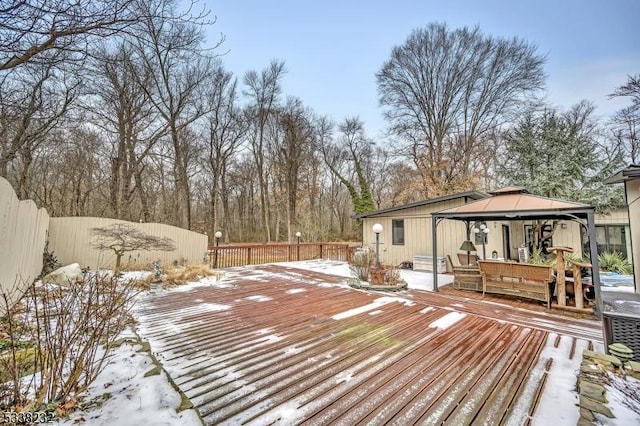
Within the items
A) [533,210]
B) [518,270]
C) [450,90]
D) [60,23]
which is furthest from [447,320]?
[450,90]

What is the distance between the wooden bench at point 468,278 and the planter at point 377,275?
1.57 metres

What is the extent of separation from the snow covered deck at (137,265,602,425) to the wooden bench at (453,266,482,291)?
0.86m

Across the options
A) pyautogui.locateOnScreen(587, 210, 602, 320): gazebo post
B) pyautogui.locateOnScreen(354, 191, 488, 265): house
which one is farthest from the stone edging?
pyautogui.locateOnScreen(354, 191, 488, 265): house

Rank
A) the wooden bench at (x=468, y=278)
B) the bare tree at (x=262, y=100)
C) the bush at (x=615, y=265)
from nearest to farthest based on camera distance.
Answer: the wooden bench at (x=468, y=278) → the bush at (x=615, y=265) → the bare tree at (x=262, y=100)

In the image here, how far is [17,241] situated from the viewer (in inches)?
176

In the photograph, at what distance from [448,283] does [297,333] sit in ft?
15.9

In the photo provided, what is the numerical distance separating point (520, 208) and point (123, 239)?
9.79 meters

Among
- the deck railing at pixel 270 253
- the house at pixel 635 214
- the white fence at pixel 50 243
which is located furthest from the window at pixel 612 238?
the white fence at pixel 50 243

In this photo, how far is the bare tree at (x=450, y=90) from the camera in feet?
45.8

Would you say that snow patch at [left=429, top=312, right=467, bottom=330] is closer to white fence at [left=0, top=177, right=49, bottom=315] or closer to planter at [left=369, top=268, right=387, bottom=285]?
planter at [left=369, top=268, right=387, bottom=285]

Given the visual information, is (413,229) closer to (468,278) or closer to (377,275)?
(468,278)

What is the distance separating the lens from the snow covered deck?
6.54 feet

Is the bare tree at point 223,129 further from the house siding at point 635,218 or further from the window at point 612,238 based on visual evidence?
the window at point 612,238

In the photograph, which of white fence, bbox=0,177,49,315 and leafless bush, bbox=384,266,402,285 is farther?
leafless bush, bbox=384,266,402,285
